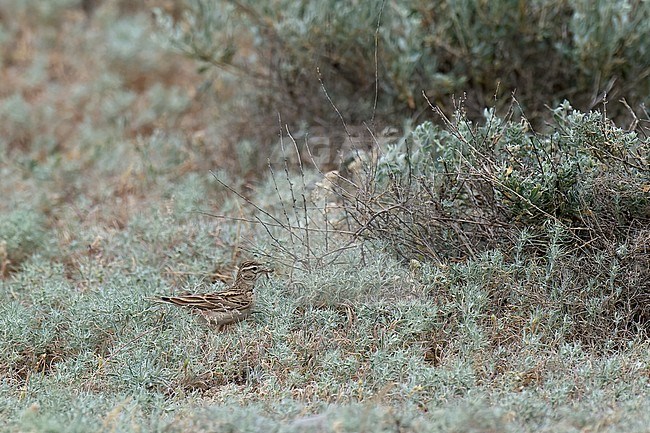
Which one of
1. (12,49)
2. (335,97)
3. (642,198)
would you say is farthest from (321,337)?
(12,49)

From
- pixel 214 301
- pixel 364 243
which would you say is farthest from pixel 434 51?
pixel 214 301

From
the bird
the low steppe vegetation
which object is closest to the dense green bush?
the low steppe vegetation

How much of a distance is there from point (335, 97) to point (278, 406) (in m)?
3.51

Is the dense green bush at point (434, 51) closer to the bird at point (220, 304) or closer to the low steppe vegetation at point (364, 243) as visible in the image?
the low steppe vegetation at point (364, 243)

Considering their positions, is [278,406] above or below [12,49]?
below

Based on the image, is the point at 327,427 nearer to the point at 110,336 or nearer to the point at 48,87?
the point at 110,336

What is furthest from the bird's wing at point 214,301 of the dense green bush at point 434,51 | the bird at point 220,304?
the dense green bush at point 434,51

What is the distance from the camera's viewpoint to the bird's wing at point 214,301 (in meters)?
4.17

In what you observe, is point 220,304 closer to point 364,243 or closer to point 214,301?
point 214,301

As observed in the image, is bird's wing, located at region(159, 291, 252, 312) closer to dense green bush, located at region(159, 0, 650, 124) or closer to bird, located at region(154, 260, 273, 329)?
bird, located at region(154, 260, 273, 329)

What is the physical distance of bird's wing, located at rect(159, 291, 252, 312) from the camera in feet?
13.7

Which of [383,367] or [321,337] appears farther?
[321,337]

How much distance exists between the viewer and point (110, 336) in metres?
4.12

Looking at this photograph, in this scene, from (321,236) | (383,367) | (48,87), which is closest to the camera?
(383,367)
